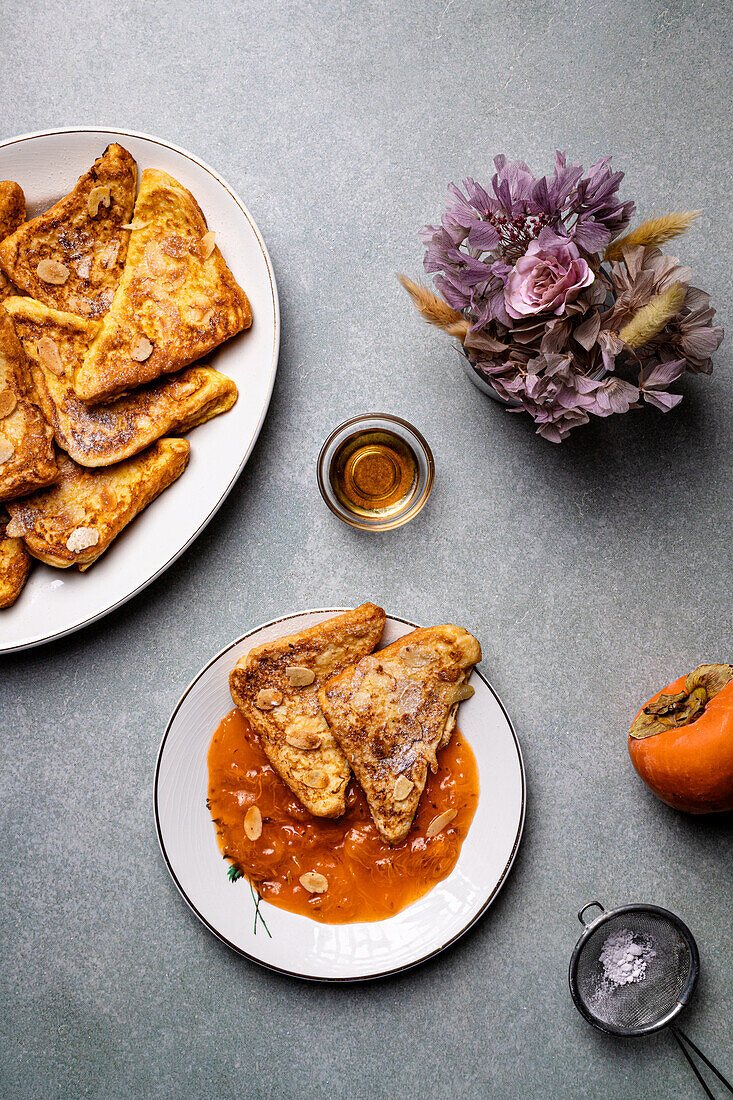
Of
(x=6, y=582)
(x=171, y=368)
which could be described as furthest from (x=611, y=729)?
(x=6, y=582)

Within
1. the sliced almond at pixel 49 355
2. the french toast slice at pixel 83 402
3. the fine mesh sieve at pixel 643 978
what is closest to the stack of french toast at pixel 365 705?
the fine mesh sieve at pixel 643 978

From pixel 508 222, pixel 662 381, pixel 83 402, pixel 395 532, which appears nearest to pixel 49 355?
pixel 83 402

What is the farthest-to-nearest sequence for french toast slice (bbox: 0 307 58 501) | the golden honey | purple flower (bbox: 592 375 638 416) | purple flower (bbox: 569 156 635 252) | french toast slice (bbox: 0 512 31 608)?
the golden honey → french toast slice (bbox: 0 512 31 608) → french toast slice (bbox: 0 307 58 501) → purple flower (bbox: 592 375 638 416) → purple flower (bbox: 569 156 635 252)

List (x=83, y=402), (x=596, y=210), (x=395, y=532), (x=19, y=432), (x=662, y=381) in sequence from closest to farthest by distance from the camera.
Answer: (x=596, y=210) < (x=662, y=381) < (x=19, y=432) < (x=83, y=402) < (x=395, y=532)

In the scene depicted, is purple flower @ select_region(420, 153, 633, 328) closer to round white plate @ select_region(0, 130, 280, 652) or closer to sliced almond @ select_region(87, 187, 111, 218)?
round white plate @ select_region(0, 130, 280, 652)

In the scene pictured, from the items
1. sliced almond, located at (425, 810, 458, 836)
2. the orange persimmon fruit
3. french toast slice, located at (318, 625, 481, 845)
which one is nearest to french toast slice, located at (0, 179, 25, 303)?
french toast slice, located at (318, 625, 481, 845)

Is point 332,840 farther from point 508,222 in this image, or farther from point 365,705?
point 508,222

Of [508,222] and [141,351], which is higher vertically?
[508,222]
